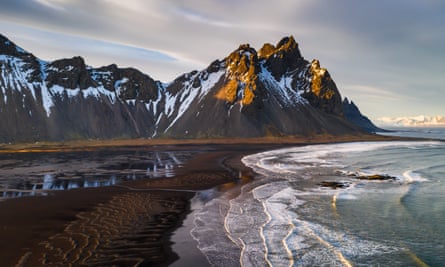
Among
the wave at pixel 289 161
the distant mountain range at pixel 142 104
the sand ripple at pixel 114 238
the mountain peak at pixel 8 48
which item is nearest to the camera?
the sand ripple at pixel 114 238

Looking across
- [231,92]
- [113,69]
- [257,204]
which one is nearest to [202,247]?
[257,204]

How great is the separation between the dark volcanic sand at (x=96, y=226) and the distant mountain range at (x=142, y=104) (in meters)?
114

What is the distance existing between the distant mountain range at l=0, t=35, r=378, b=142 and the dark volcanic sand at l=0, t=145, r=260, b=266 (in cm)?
11375

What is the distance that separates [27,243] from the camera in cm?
1491

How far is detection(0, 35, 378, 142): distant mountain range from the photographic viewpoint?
137500 mm

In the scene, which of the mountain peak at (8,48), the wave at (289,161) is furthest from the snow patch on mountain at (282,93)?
the mountain peak at (8,48)

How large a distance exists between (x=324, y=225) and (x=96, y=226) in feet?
42.8

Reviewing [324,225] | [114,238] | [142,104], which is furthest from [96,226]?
[142,104]

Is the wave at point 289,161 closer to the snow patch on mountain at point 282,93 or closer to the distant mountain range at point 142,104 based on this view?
the distant mountain range at point 142,104

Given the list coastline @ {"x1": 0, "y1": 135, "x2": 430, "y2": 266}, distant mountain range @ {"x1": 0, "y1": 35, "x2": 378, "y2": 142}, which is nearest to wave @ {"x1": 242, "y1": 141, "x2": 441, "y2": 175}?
coastline @ {"x1": 0, "y1": 135, "x2": 430, "y2": 266}

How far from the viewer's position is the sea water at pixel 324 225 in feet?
45.8

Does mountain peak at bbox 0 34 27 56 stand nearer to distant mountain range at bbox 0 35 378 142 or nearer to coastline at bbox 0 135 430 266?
distant mountain range at bbox 0 35 378 142

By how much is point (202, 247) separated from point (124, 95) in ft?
559

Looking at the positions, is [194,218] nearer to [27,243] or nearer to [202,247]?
[202,247]
